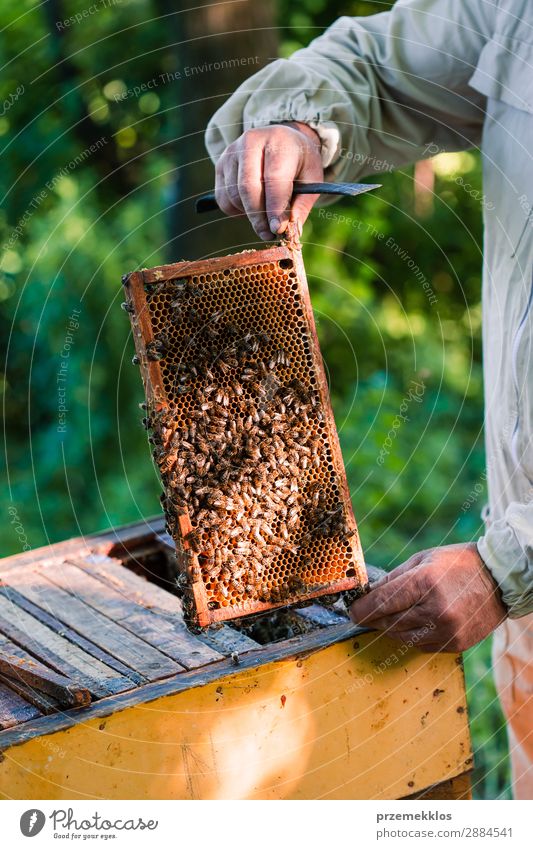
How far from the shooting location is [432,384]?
770cm

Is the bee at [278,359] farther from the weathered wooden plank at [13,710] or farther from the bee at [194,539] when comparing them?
the weathered wooden plank at [13,710]

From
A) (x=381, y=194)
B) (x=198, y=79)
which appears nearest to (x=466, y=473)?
(x=381, y=194)

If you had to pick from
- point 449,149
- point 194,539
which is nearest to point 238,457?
point 194,539

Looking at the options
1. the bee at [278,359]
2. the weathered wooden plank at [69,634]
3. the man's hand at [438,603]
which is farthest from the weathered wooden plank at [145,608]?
the bee at [278,359]

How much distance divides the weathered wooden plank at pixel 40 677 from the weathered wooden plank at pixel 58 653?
36mm

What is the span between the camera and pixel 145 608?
2807mm

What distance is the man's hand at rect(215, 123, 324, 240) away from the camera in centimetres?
259

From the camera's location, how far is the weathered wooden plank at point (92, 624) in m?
2.44

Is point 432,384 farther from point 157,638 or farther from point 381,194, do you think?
point 157,638

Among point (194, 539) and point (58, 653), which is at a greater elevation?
point (194, 539)

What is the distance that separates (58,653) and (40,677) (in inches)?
9.5

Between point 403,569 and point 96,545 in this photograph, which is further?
point 96,545

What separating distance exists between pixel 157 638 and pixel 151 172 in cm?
609

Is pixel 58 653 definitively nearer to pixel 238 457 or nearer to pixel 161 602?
pixel 161 602
